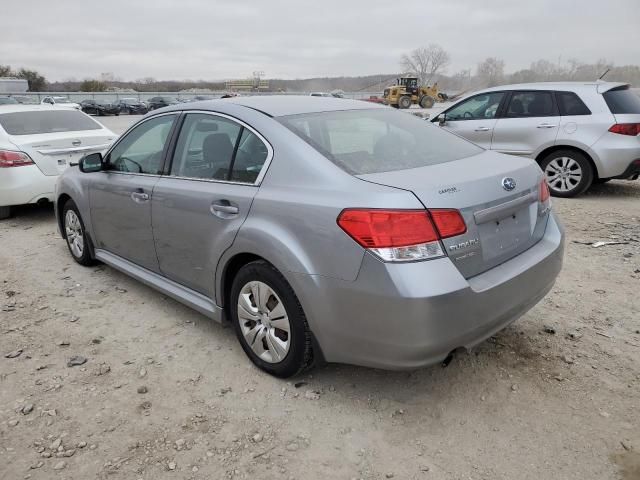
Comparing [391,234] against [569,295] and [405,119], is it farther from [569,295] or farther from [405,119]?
[569,295]

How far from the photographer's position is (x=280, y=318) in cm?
280

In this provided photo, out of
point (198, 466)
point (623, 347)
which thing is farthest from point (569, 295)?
point (198, 466)

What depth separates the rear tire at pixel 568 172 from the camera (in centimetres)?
731

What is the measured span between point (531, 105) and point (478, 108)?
913 millimetres

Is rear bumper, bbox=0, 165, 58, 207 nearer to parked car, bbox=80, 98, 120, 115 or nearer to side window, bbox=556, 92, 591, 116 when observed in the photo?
side window, bbox=556, 92, 591, 116

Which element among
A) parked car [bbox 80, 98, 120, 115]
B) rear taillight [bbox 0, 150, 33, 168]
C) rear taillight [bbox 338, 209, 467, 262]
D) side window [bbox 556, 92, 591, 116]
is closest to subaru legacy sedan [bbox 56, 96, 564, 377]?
rear taillight [bbox 338, 209, 467, 262]

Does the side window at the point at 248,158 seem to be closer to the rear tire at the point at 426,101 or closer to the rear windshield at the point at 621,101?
the rear windshield at the point at 621,101

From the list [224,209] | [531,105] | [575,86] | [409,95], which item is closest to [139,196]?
[224,209]

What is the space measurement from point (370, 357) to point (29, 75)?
97.5m

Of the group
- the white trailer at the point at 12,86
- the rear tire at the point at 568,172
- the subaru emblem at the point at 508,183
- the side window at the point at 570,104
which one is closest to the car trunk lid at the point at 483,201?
the subaru emblem at the point at 508,183

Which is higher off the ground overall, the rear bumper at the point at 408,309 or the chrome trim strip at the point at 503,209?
the chrome trim strip at the point at 503,209

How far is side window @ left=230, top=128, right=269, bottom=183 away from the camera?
9.55ft

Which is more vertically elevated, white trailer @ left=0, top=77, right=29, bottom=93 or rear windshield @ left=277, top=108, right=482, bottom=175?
rear windshield @ left=277, top=108, right=482, bottom=175

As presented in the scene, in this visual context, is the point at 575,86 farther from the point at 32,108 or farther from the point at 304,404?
the point at 32,108
